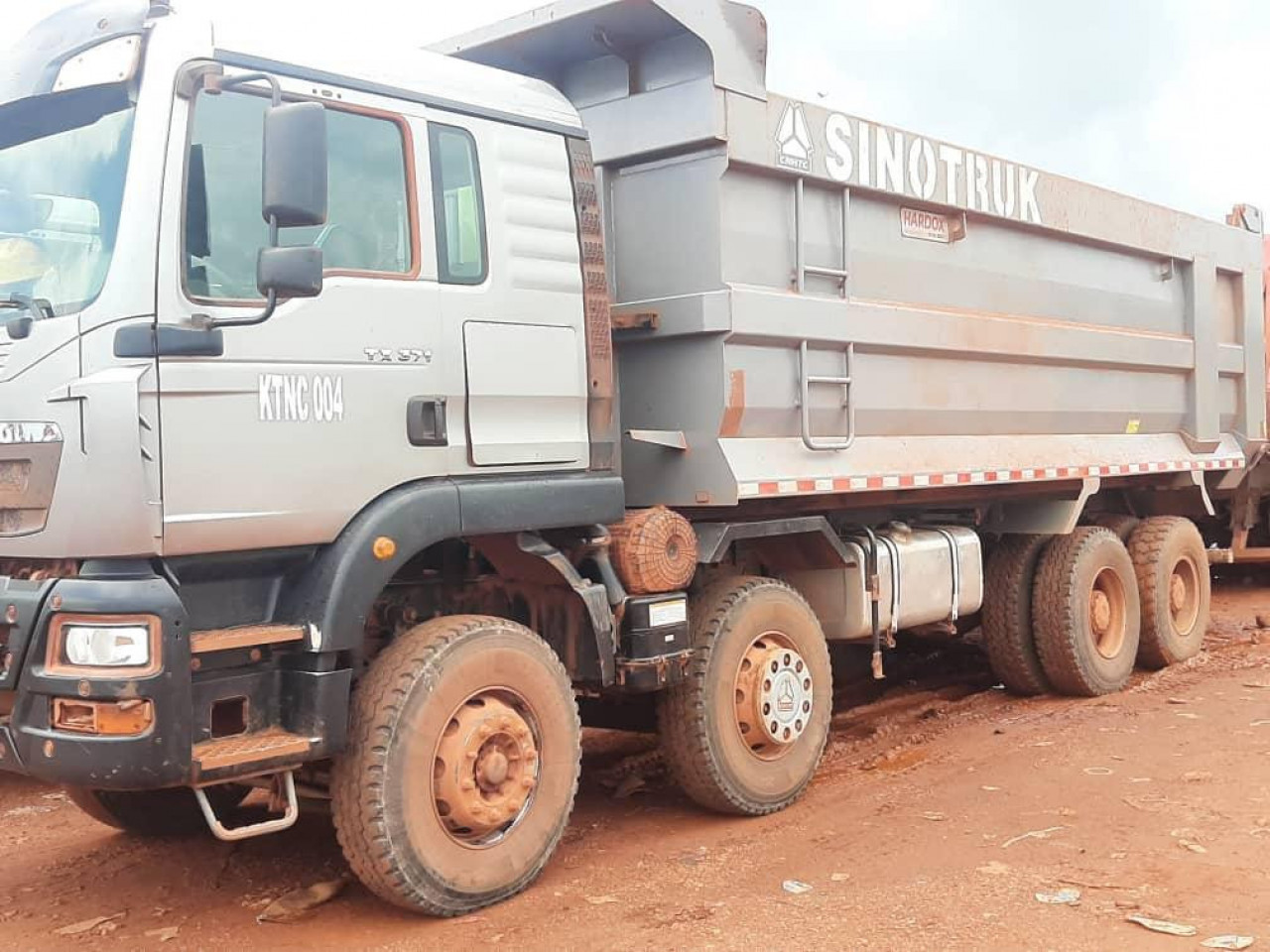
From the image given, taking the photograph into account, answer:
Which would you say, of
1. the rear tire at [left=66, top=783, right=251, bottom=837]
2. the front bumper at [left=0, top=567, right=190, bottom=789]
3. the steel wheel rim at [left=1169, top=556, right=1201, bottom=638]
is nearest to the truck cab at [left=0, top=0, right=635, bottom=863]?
the front bumper at [left=0, top=567, right=190, bottom=789]

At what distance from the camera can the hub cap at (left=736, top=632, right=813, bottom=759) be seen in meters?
5.81

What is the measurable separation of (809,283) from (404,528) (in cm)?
247

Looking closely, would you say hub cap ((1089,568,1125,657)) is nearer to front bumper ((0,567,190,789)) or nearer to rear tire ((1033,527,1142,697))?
rear tire ((1033,527,1142,697))

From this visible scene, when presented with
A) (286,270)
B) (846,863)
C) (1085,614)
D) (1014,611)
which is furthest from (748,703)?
(1085,614)

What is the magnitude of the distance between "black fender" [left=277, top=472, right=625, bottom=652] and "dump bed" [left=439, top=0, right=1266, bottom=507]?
2.52 ft

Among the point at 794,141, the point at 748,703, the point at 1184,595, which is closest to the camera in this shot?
the point at 748,703

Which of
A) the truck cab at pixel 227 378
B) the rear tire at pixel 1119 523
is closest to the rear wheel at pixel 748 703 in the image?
the truck cab at pixel 227 378

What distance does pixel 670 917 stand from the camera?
448 cm

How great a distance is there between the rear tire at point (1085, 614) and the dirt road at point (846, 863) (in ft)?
2.49

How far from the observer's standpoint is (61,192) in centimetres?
425

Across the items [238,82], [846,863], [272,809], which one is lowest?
[846,863]

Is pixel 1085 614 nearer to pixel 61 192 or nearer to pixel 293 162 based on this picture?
pixel 293 162

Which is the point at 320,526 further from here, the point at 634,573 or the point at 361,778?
the point at 634,573

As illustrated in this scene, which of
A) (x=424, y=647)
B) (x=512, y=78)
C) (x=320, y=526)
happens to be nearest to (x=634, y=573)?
(x=424, y=647)
